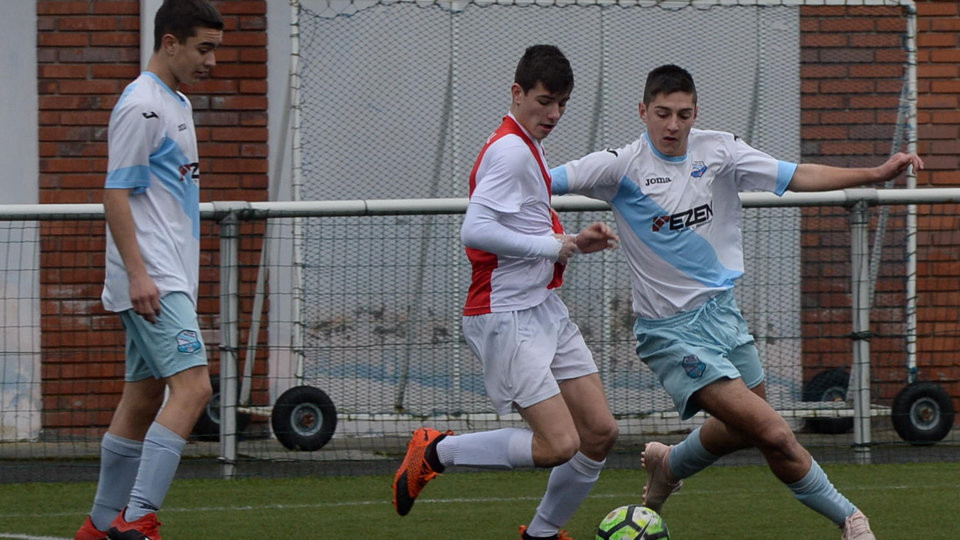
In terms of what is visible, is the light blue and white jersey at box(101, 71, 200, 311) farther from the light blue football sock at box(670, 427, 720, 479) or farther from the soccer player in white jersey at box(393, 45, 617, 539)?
the light blue football sock at box(670, 427, 720, 479)

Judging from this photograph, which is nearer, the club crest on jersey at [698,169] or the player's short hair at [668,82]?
the player's short hair at [668,82]

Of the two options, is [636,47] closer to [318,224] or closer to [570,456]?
[318,224]

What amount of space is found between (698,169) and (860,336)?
10.2 feet

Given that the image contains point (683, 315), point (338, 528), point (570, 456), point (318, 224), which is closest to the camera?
point (570, 456)

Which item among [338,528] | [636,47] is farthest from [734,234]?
[636,47]

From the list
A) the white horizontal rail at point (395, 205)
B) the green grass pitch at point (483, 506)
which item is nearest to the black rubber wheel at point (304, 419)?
the green grass pitch at point (483, 506)

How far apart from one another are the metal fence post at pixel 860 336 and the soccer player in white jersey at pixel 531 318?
10.8 feet

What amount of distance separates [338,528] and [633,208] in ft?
6.32

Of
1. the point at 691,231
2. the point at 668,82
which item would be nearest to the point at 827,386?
the point at 691,231

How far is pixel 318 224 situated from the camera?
28.9 feet

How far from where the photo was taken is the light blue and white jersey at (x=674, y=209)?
5.80 meters

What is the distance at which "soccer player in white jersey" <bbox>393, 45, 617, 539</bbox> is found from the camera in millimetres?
5375

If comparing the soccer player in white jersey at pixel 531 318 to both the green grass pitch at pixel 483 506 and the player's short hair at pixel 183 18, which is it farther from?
the player's short hair at pixel 183 18

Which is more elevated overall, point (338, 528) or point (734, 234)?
point (734, 234)
